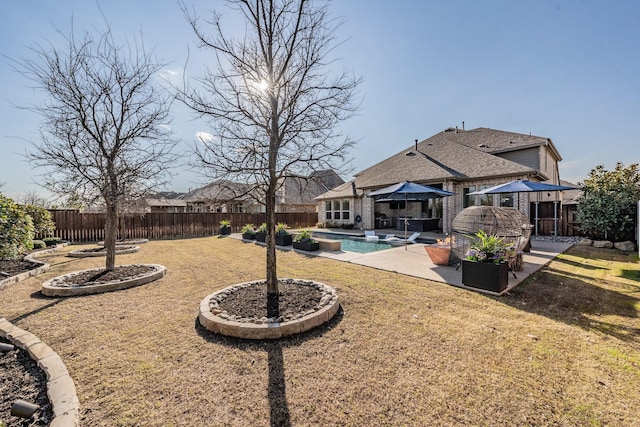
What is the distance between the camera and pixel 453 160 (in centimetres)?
1650

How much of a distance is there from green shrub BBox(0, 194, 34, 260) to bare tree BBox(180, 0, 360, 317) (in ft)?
22.0

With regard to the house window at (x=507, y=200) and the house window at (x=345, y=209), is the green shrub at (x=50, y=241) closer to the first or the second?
the house window at (x=345, y=209)

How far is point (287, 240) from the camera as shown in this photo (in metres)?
11.9

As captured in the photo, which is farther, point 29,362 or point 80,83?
point 80,83

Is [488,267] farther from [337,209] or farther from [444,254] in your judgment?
[337,209]

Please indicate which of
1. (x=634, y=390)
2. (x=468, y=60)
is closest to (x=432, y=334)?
(x=634, y=390)

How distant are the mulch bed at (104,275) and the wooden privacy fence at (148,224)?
23.0 feet

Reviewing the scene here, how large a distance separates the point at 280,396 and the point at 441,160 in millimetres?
17854

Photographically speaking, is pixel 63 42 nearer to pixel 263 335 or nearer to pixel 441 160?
pixel 263 335

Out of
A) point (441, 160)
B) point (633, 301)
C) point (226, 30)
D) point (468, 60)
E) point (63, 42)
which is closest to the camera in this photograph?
point (226, 30)

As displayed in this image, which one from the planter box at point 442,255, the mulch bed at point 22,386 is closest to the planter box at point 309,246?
the planter box at point 442,255

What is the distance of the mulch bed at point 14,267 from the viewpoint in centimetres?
640

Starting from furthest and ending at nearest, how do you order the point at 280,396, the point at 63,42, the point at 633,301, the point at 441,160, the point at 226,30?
the point at 441,160
the point at 63,42
the point at 633,301
the point at 226,30
the point at 280,396

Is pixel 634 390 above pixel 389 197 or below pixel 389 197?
Answer: below
